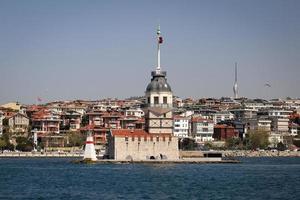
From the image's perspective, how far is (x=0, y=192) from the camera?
146ft

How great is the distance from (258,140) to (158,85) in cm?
5612

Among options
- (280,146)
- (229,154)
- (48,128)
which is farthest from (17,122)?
(280,146)

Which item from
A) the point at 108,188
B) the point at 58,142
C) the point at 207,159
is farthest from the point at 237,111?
the point at 108,188

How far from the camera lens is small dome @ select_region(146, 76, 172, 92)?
80688 millimetres

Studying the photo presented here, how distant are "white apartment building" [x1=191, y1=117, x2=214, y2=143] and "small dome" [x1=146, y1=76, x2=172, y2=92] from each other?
186 ft

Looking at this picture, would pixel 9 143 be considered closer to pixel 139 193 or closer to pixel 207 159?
pixel 207 159

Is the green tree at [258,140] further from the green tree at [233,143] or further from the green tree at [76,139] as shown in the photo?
the green tree at [76,139]

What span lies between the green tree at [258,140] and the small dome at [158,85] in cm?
5358

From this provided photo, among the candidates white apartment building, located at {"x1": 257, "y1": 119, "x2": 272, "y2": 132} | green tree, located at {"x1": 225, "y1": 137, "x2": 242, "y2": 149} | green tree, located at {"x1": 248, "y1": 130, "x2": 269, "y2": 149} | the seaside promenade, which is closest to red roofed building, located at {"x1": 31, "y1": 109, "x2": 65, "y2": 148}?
the seaside promenade

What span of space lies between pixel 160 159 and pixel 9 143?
4746 centimetres

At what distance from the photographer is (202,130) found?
138m

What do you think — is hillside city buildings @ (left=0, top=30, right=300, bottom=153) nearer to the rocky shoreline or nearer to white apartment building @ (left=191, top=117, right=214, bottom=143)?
white apartment building @ (left=191, top=117, right=214, bottom=143)

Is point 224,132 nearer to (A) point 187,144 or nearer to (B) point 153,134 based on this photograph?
(A) point 187,144

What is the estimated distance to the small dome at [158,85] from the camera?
80.7 meters
